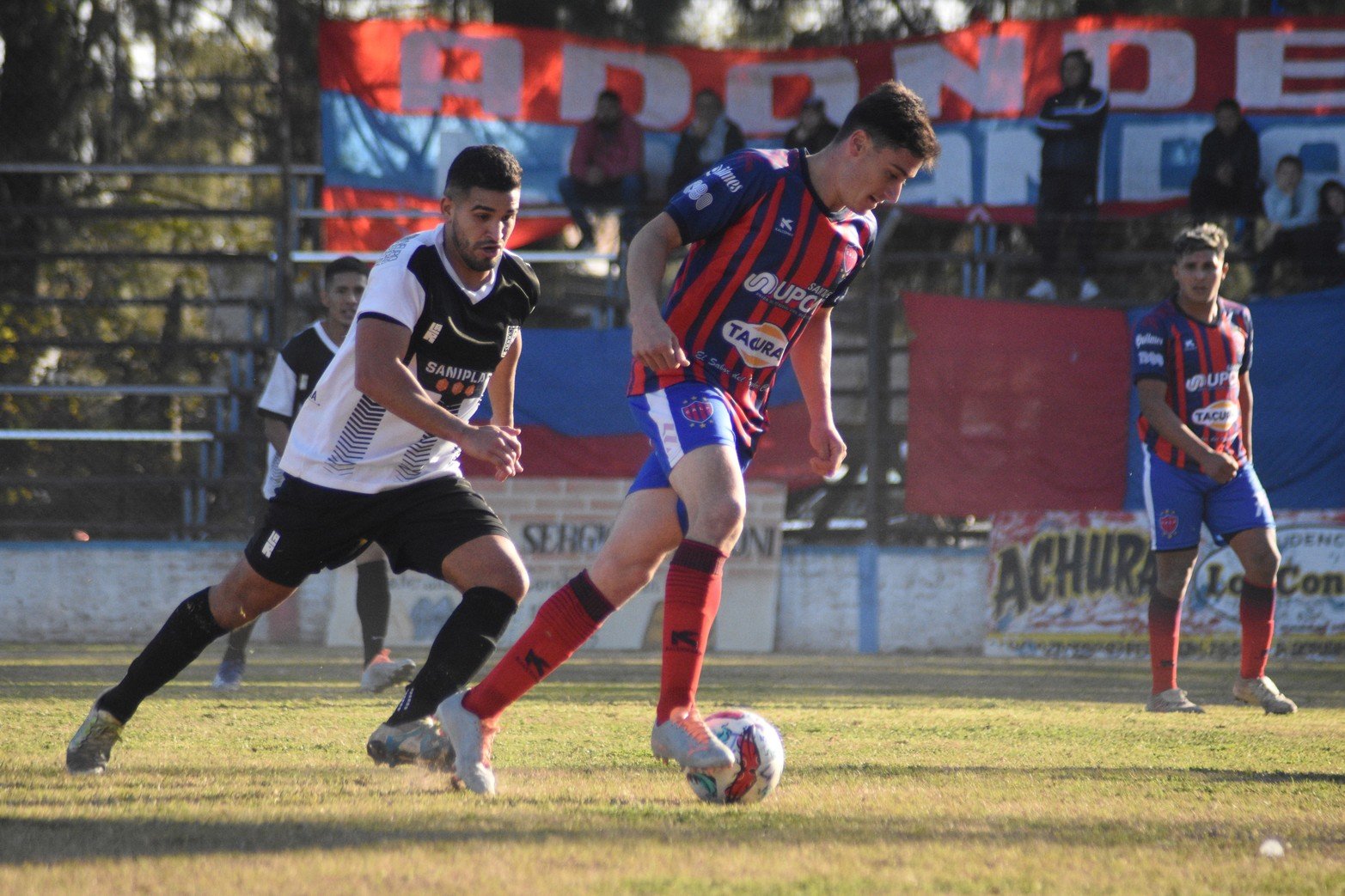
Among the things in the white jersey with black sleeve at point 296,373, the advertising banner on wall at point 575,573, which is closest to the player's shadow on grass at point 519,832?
the white jersey with black sleeve at point 296,373

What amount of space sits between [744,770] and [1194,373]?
4.13 m

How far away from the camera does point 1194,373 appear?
7.14 metres

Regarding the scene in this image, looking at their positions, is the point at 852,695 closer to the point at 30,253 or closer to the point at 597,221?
the point at 597,221

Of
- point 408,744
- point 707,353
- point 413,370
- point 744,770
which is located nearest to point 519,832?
point 744,770

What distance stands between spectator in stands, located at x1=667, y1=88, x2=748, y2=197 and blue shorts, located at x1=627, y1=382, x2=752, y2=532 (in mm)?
9783

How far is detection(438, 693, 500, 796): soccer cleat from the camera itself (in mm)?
3988

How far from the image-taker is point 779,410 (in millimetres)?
12523

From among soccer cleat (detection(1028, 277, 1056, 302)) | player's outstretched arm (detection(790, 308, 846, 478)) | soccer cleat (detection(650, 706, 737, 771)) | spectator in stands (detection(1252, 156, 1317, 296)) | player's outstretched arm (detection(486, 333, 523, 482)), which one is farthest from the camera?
soccer cleat (detection(1028, 277, 1056, 302))

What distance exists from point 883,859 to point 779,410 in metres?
9.39

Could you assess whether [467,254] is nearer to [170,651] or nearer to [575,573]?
[170,651]

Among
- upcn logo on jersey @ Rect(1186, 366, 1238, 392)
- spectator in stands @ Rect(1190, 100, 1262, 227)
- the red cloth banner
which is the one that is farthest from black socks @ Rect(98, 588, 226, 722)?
spectator in stands @ Rect(1190, 100, 1262, 227)

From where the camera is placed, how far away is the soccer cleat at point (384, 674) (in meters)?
7.40

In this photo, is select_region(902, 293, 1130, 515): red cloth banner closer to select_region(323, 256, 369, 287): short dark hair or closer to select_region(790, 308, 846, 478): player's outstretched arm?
select_region(323, 256, 369, 287): short dark hair

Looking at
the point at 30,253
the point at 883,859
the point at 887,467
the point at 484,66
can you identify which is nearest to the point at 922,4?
the point at 484,66
